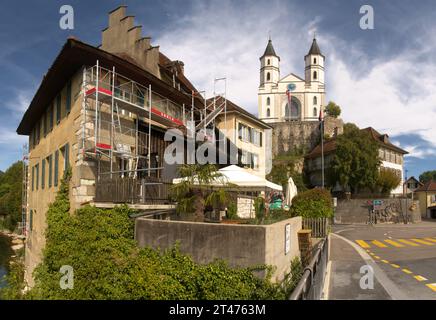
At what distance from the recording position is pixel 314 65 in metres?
98.7

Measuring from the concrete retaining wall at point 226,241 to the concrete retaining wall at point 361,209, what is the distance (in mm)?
39430

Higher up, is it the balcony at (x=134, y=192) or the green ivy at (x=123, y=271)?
the balcony at (x=134, y=192)

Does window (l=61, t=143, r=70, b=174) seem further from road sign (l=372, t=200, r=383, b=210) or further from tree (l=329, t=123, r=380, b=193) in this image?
tree (l=329, t=123, r=380, b=193)

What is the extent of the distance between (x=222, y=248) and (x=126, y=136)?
8.69 m

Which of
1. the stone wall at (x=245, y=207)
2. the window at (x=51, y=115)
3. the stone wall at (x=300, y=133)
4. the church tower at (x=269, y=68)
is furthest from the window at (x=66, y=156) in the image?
the church tower at (x=269, y=68)

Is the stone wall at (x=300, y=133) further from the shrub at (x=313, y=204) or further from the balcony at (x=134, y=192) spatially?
the balcony at (x=134, y=192)

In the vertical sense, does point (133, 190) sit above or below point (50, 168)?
below

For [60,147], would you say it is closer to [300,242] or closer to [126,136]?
[126,136]

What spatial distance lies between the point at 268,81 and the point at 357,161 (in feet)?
185

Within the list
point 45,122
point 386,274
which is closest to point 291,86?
point 45,122

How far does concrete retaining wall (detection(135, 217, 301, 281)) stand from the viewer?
825 cm

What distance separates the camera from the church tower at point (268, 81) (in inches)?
3792

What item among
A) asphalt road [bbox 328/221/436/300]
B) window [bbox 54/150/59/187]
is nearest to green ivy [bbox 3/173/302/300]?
asphalt road [bbox 328/221/436/300]

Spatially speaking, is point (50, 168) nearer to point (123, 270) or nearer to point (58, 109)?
point (58, 109)
